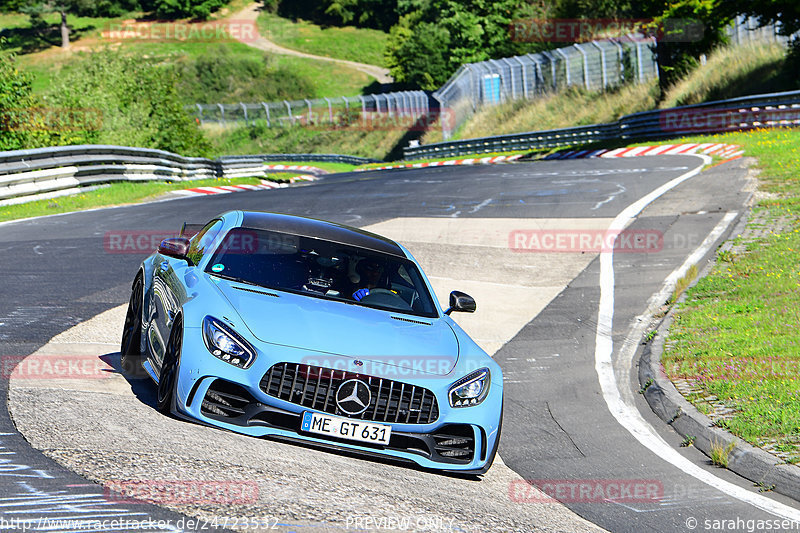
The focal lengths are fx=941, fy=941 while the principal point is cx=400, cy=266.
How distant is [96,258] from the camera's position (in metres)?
13.6

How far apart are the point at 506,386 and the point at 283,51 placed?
108904 mm

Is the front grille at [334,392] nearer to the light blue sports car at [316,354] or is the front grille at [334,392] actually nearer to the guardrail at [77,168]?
the light blue sports car at [316,354]

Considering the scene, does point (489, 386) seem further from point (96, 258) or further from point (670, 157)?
point (670, 157)

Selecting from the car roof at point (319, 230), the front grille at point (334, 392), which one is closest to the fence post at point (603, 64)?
the car roof at point (319, 230)

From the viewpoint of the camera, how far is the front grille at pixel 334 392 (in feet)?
19.4

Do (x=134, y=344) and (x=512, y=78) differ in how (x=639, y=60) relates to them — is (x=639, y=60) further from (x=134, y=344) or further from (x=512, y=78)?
(x=134, y=344)

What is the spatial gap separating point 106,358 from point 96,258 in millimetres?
5772

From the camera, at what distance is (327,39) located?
118m

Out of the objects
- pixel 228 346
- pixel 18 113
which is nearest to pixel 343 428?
pixel 228 346

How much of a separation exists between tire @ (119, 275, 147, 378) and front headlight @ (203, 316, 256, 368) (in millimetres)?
1616

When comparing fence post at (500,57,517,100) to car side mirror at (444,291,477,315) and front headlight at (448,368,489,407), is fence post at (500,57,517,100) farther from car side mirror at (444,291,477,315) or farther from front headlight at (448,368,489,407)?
front headlight at (448,368,489,407)

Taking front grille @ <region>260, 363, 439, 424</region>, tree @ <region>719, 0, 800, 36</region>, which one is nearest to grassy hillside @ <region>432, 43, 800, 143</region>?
tree @ <region>719, 0, 800, 36</region>

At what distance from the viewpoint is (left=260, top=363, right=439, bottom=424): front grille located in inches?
233

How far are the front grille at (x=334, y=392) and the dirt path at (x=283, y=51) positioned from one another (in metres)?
97.3
